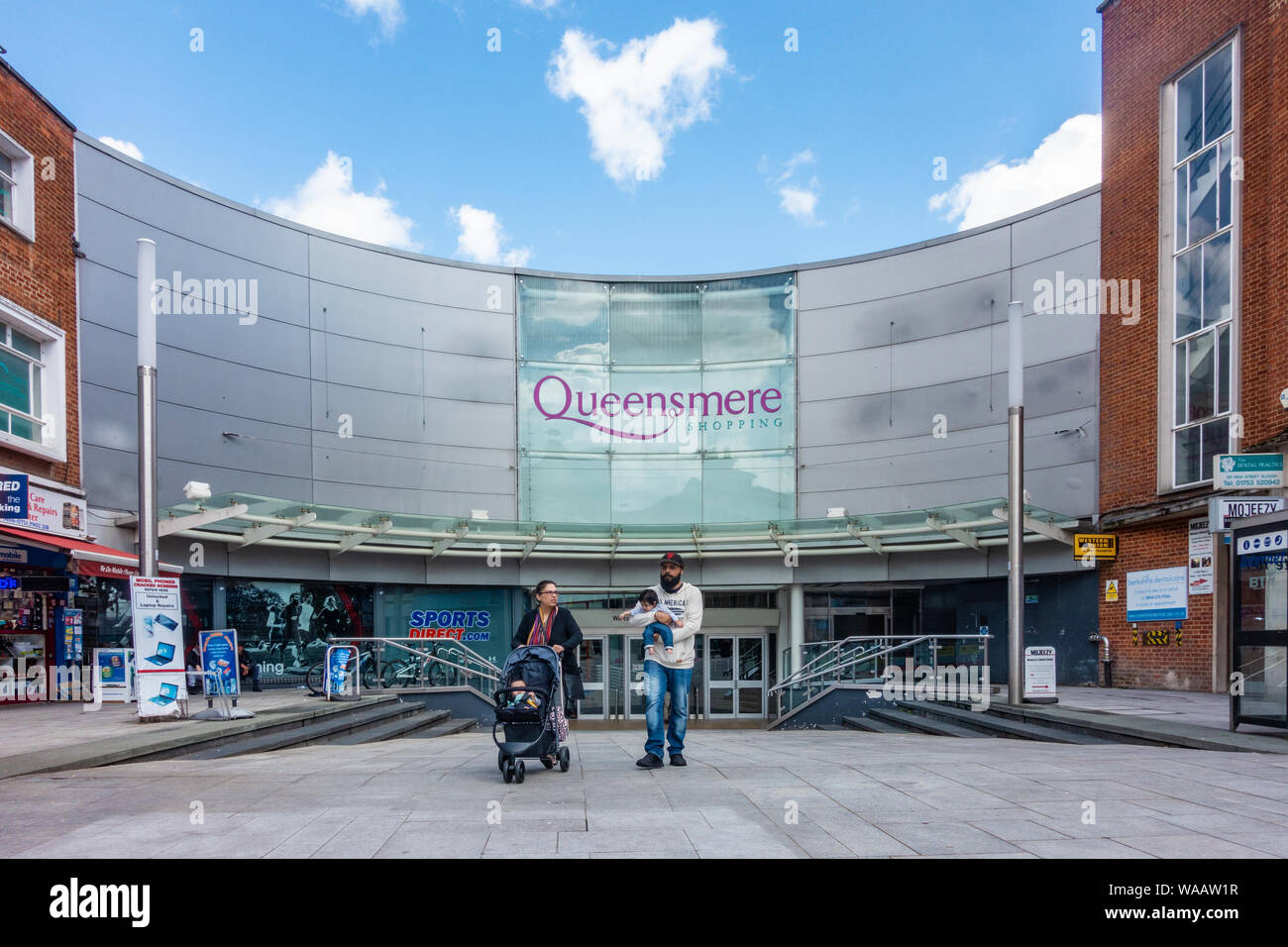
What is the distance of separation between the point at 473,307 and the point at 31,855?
68.8ft

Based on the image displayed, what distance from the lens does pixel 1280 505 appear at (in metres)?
10.5

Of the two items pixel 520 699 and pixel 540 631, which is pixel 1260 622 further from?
pixel 520 699

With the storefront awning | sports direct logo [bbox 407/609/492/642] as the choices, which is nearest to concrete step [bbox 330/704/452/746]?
the storefront awning

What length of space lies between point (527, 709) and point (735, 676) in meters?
18.9

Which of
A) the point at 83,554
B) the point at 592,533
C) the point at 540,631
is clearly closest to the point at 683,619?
the point at 540,631

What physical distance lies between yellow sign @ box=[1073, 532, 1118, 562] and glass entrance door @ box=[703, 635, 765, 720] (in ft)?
29.0

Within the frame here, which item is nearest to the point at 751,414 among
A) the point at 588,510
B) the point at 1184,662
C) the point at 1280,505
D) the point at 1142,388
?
the point at 588,510

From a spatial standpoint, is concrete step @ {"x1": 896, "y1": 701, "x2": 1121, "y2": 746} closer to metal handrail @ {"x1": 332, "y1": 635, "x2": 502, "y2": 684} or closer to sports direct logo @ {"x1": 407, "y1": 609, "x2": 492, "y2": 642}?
metal handrail @ {"x1": 332, "y1": 635, "x2": 502, "y2": 684}

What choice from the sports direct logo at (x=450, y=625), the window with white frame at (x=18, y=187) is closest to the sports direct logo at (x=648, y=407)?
the sports direct logo at (x=450, y=625)

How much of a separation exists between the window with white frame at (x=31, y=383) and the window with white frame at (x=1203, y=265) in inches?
775

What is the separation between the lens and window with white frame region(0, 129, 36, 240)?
1539cm

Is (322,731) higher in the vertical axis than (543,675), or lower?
lower

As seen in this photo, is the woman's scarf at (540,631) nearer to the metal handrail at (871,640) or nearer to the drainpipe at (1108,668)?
the metal handrail at (871,640)

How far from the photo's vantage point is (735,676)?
25016 mm
